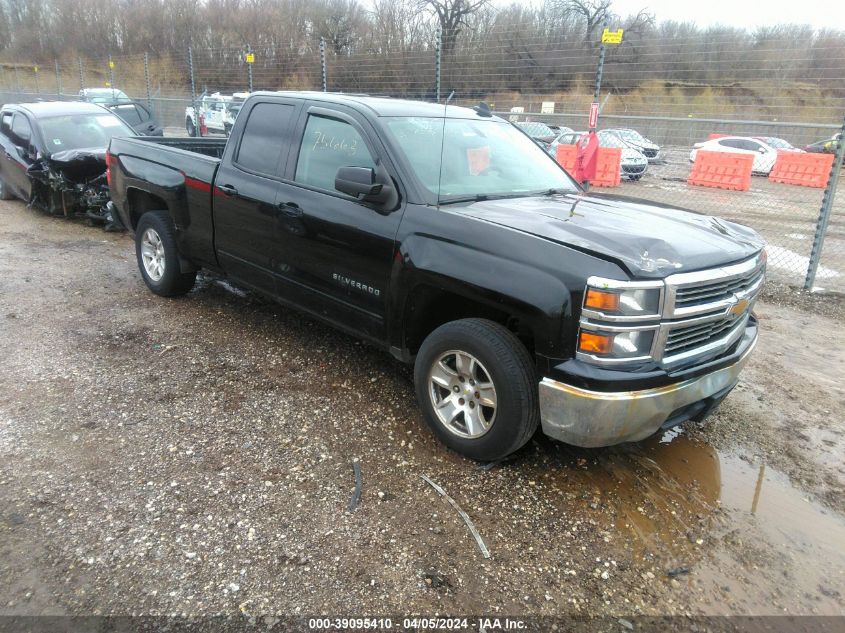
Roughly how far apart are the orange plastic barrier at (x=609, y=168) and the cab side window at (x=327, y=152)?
14189 millimetres

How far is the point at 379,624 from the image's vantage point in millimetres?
2316

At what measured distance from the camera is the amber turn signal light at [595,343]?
2723 mm

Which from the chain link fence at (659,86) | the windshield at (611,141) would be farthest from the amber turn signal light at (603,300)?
the windshield at (611,141)

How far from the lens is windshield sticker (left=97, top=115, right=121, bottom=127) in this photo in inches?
368

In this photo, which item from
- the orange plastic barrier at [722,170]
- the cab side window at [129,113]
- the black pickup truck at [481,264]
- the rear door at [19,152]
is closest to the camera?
the black pickup truck at [481,264]

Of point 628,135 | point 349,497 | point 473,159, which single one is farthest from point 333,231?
point 628,135

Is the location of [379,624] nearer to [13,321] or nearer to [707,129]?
[13,321]

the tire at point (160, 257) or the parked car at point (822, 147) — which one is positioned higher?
the parked car at point (822, 147)

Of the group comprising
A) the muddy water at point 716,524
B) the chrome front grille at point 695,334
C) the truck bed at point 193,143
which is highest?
the truck bed at point 193,143

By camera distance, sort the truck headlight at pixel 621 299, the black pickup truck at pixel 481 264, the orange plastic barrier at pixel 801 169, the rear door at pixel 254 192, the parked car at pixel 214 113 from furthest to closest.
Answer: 1. the orange plastic barrier at pixel 801 169
2. the parked car at pixel 214 113
3. the rear door at pixel 254 192
4. the black pickup truck at pixel 481 264
5. the truck headlight at pixel 621 299

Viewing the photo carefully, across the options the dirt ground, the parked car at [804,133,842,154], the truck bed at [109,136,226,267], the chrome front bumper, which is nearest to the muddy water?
the dirt ground

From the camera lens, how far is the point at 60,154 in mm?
8273

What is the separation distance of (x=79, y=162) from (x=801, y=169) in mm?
21192

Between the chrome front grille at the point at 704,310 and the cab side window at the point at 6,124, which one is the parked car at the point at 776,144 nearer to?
the chrome front grille at the point at 704,310
